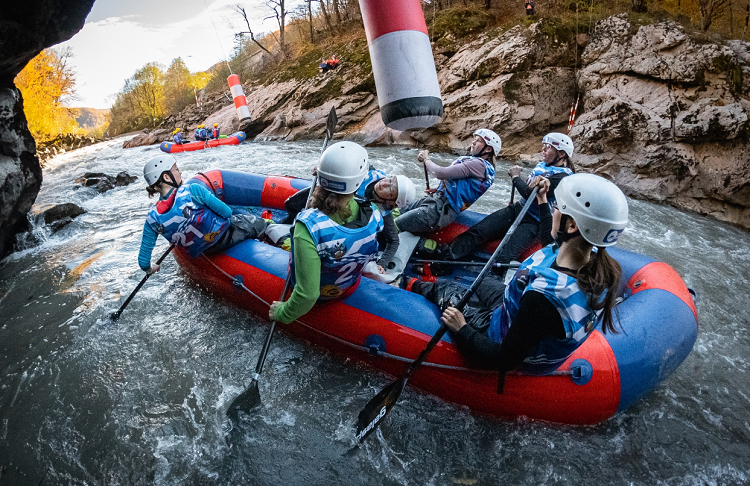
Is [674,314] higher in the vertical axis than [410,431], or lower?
higher

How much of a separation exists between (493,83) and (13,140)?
8.55 m

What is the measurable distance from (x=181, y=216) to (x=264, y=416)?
1663 millimetres

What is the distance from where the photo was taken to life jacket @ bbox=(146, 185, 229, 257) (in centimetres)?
318

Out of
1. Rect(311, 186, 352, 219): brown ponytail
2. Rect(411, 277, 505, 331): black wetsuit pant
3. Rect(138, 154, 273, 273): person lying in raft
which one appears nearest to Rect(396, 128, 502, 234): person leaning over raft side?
Rect(411, 277, 505, 331): black wetsuit pant

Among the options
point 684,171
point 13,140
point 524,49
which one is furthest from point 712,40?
point 13,140

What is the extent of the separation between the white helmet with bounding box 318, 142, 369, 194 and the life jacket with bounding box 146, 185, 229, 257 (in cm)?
167

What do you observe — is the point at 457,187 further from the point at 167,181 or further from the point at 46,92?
the point at 46,92

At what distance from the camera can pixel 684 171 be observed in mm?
6293

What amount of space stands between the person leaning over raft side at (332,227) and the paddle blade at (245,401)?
0.57 metres

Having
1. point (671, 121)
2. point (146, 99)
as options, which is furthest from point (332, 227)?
point (146, 99)

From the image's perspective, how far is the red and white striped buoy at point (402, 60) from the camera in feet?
8.77

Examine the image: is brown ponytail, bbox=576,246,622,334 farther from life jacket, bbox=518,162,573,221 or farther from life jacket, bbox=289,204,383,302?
life jacket, bbox=518,162,573,221

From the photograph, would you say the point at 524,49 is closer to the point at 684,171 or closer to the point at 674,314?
the point at 684,171

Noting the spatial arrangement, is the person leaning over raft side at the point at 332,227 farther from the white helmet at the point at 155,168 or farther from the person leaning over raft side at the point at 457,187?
the white helmet at the point at 155,168
